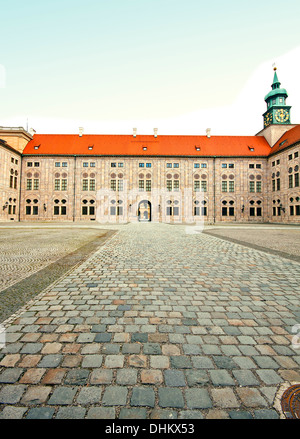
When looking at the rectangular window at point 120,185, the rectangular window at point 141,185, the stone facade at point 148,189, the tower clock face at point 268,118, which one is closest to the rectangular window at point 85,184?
the stone facade at point 148,189

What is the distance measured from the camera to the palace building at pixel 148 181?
45438mm

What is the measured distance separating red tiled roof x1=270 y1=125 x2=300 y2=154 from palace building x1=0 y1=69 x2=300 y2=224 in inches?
22.0

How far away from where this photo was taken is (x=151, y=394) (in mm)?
1686

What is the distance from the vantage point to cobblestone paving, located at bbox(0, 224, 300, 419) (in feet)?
5.25

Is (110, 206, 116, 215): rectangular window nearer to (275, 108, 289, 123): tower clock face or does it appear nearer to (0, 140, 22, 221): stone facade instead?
(0, 140, 22, 221): stone facade

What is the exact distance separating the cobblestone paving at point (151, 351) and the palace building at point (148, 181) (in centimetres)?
4192

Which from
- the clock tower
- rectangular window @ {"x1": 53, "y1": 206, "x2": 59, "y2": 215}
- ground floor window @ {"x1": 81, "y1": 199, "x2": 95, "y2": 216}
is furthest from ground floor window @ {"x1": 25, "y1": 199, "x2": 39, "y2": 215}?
the clock tower

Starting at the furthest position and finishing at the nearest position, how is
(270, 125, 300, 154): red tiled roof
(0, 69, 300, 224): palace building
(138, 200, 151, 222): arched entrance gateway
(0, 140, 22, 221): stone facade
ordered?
(138, 200, 151, 222): arched entrance gateway < (0, 69, 300, 224): palace building < (0, 140, 22, 221): stone facade < (270, 125, 300, 154): red tiled roof

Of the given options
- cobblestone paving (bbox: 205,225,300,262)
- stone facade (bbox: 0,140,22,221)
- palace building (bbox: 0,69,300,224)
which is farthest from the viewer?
palace building (bbox: 0,69,300,224)

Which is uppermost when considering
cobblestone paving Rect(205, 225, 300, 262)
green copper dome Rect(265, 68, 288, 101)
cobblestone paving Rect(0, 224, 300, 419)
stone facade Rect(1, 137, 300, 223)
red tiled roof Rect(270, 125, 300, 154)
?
green copper dome Rect(265, 68, 288, 101)

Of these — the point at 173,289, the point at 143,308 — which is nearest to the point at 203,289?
the point at 173,289

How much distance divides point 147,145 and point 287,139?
86.5 feet

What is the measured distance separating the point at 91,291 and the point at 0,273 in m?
A: 2.34
